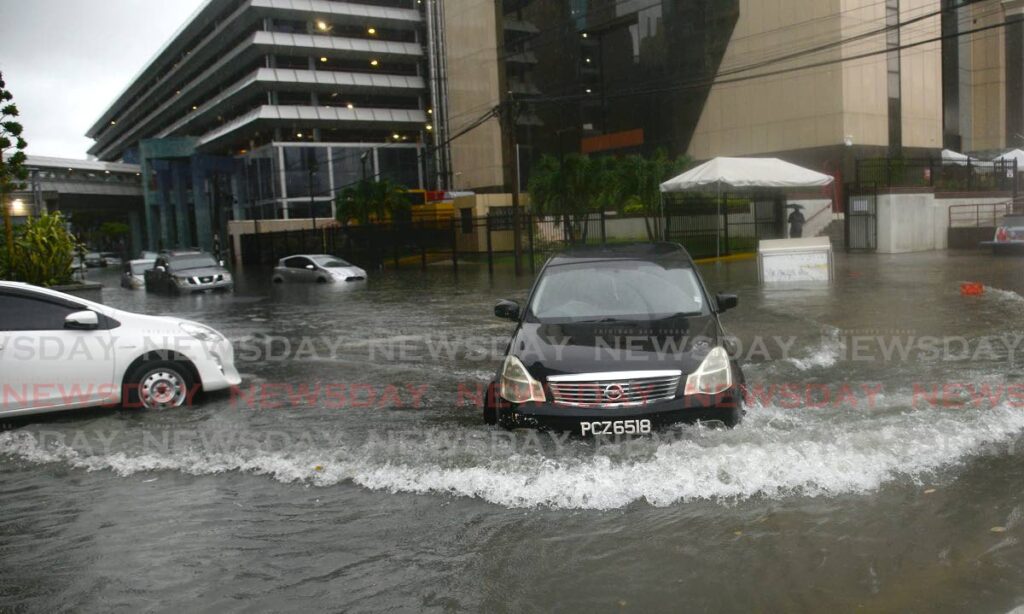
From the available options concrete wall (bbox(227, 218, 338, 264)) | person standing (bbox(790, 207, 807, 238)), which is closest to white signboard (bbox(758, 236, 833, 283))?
person standing (bbox(790, 207, 807, 238))

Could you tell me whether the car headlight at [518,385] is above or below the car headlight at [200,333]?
below

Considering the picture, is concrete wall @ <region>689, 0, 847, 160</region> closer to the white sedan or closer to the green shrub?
the green shrub

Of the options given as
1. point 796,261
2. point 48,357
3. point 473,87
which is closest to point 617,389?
point 48,357

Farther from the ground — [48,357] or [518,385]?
[48,357]

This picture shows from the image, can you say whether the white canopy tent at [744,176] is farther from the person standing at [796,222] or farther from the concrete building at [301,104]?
the concrete building at [301,104]

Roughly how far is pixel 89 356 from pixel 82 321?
1.12 feet

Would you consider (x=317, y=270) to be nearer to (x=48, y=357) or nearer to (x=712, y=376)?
(x=48, y=357)

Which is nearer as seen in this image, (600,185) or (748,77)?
(600,185)

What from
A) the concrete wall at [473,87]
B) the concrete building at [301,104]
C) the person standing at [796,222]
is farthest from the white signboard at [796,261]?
the concrete building at [301,104]

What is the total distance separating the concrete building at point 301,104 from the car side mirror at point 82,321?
55.2 m

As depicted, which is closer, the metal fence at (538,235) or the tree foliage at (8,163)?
the tree foliage at (8,163)

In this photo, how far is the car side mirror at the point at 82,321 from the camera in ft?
26.7

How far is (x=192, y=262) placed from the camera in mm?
29469

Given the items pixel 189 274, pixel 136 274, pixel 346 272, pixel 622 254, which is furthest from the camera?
pixel 136 274
